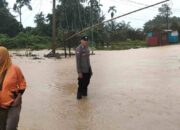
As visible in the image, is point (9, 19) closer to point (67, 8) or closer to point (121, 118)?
point (67, 8)

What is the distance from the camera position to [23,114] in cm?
879

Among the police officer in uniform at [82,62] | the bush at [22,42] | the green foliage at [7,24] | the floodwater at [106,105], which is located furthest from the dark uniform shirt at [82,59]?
the green foliage at [7,24]

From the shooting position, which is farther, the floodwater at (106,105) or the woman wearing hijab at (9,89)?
the floodwater at (106,105)

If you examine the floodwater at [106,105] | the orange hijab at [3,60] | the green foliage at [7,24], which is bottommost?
the floodwater at [106,105]

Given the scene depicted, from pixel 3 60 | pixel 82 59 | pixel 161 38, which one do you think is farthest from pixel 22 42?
pixel 3 60

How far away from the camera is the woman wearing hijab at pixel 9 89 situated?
17.9 feet

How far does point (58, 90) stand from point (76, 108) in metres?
2.97

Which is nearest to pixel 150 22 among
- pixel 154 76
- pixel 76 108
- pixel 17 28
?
pixel 17 28

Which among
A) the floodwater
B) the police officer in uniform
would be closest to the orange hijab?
the floodwater

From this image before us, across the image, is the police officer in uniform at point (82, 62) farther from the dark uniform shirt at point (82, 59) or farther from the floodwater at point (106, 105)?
the floodwater at point (106, 105)

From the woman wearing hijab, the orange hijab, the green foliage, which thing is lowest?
the woman wearing hijab

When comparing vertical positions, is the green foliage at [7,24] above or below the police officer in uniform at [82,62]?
above

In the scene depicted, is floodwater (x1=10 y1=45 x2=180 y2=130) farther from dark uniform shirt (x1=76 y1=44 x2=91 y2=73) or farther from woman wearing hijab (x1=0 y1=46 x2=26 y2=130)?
woman wearing hijab (x1=0 y1=46 x2=26 y2=130)

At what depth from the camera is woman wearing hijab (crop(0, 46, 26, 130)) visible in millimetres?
5449
